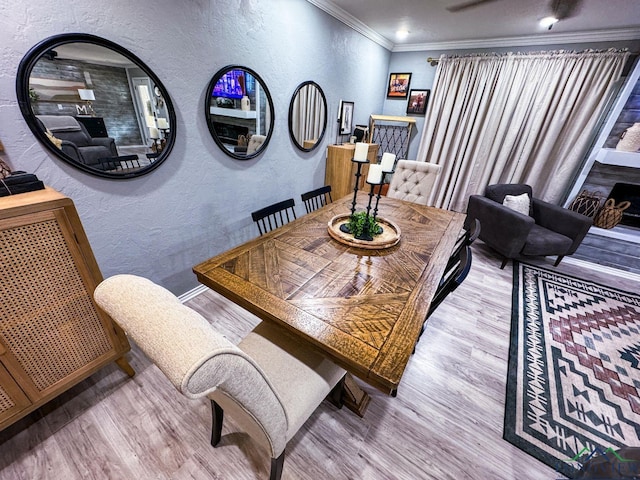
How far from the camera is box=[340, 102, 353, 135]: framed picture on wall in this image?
3.09 m

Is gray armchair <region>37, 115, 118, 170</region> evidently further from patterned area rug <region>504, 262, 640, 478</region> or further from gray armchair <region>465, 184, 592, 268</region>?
gray armchair <region>465, 184, 592, 268</region>

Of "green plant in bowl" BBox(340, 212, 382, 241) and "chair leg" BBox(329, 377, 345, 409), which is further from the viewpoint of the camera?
"green plant in bowl" BBox(340, 212, 382, 241)

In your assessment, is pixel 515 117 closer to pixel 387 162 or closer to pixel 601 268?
pixel 601 268

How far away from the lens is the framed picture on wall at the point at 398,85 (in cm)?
367

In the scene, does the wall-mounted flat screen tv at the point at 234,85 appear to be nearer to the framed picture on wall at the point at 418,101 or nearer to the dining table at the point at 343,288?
the dining table at the point at 343,288

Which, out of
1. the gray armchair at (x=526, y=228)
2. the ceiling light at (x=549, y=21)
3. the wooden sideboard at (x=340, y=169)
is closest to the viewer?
the ceiling light at (x=549, y=21)

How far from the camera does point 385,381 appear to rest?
2.36ft

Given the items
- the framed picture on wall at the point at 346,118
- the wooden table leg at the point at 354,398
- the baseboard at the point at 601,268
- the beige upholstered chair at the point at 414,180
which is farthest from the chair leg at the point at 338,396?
the baseboard at the point at 601,268

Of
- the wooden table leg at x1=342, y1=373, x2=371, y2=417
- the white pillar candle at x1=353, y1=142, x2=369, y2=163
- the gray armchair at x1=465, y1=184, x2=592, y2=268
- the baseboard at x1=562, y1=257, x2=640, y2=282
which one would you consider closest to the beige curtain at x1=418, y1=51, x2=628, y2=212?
the gray armchair at x1=465, y1=184, x2=592, y2=268

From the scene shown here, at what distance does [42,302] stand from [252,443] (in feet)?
3.63

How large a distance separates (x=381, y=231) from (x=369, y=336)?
2.78 ft

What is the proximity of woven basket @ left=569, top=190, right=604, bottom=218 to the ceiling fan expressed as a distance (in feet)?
6.04

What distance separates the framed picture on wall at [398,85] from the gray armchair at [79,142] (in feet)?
12.4

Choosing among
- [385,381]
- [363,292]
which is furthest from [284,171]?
[385,381]
